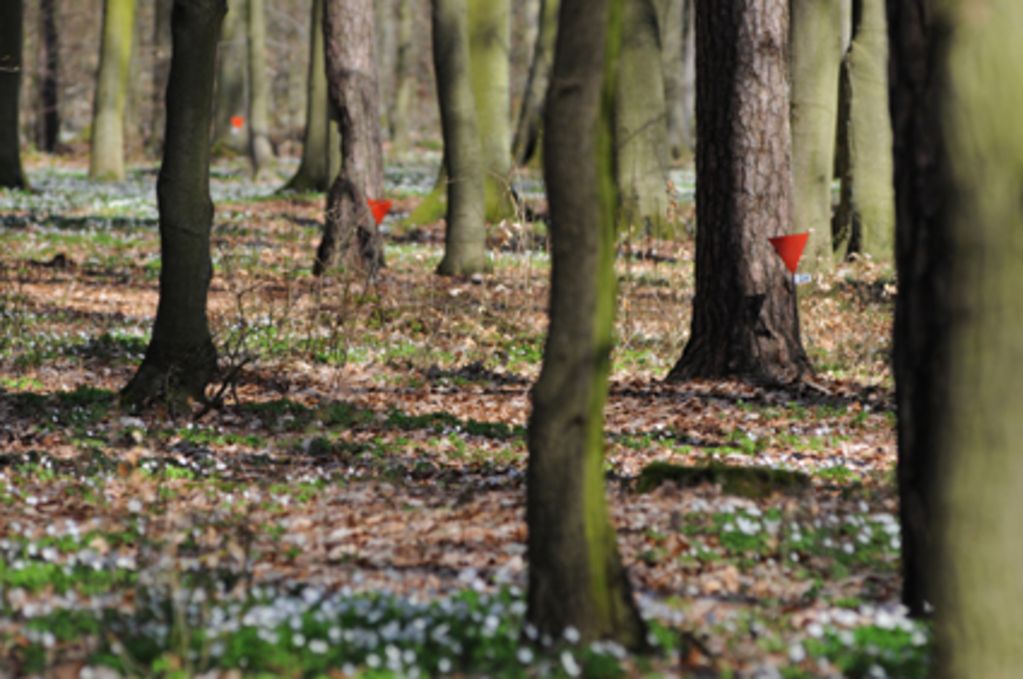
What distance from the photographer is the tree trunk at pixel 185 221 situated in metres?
9.51

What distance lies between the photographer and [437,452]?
9.30 meters

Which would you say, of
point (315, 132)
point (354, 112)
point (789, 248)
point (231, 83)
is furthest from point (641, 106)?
point (231, 83)

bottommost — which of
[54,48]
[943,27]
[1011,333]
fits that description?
[1011,333]

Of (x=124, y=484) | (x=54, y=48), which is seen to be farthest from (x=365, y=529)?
(x=54, y=48)

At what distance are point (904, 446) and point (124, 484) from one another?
4735 millimetres

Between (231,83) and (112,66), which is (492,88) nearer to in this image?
(112,66)

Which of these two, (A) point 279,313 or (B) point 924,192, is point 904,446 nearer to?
(B) point 924,192

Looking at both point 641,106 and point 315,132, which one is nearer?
point 641,106

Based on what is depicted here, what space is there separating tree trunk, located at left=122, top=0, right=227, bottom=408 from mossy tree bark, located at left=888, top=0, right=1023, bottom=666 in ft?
19.2

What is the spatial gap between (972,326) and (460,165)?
12.6m

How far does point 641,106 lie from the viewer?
69.9ft

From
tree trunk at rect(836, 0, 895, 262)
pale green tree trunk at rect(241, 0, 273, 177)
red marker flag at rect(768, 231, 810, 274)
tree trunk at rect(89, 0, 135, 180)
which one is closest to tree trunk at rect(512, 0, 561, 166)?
pale green tree trunk at rect(241, 0, 273, 177)

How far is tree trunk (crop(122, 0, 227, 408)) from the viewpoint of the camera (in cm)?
951

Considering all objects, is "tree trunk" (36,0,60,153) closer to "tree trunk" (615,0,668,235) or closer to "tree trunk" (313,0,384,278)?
"tree trunk" (615,0,668,235)
